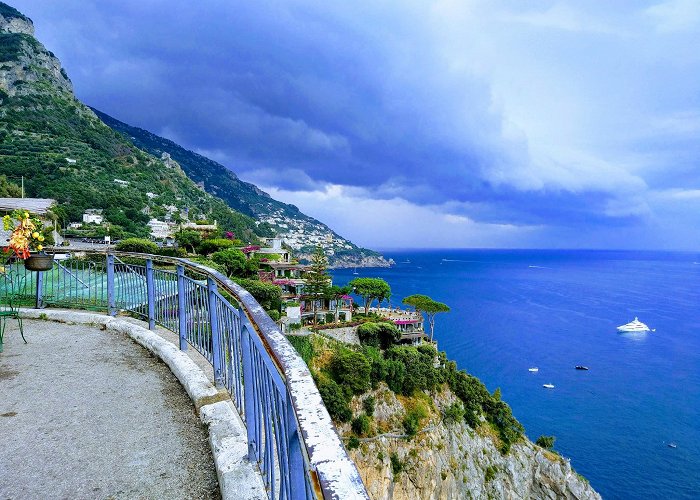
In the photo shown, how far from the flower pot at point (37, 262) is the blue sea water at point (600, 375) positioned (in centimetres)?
3423

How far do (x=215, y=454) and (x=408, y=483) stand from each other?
72.9 feet

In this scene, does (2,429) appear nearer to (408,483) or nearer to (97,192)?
(408,483)

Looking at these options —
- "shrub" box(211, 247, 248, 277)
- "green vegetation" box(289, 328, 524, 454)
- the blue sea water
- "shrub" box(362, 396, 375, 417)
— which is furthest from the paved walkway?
the blue sea water

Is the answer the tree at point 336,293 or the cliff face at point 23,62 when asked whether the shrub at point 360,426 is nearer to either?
the tree at point 336,293

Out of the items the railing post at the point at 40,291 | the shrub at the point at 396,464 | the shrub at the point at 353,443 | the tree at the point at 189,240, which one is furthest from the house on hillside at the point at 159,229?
the railing post at the point at 40,291

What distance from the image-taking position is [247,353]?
7.35 feet

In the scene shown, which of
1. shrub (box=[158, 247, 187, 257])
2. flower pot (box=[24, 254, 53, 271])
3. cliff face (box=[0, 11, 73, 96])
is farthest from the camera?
cliff face (box=[0, 11, 73, 96])

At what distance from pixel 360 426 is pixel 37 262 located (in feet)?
60.1

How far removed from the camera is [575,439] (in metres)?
33.4

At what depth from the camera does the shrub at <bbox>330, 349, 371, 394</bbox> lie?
2156 cm

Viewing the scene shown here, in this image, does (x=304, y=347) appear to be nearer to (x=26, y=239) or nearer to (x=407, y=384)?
(x=407, y=384)

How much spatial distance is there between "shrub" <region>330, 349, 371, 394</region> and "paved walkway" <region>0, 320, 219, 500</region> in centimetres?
1805

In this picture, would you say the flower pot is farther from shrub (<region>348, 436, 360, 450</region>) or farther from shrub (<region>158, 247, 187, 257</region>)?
shrub (<region>158, 247, 187, 257</region>)

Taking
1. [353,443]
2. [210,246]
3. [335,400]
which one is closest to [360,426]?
[353,443]
